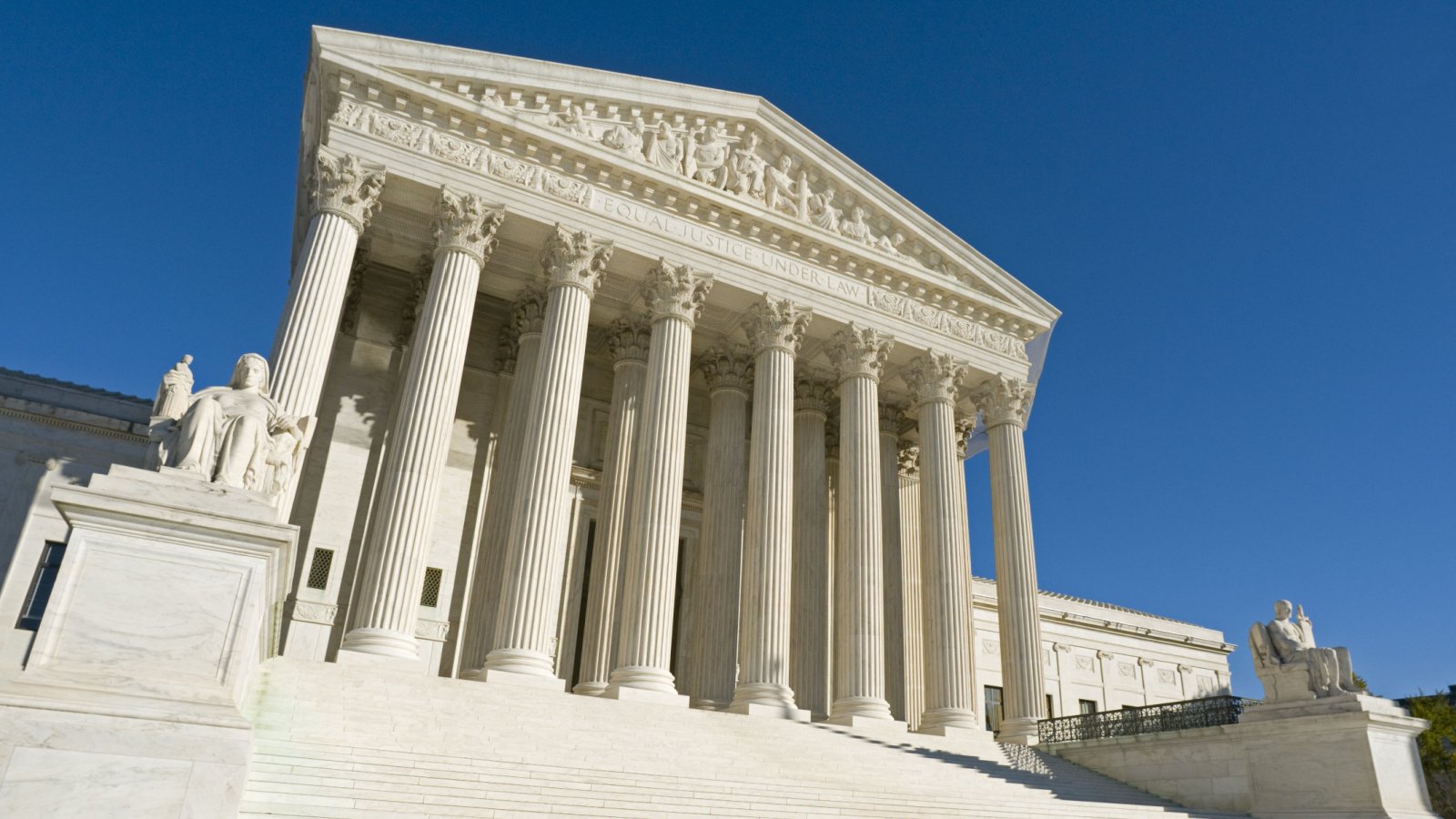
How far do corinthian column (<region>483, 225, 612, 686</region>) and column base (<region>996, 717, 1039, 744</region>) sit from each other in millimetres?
12552

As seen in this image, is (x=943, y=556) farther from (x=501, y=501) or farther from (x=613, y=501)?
(x=501, y=501)

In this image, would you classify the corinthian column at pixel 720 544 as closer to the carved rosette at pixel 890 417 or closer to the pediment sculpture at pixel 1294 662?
the carved rosette at pixel 890 417

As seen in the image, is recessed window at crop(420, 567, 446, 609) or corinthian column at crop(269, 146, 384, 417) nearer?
corinthian column at crop(269, 146, 384, 417)

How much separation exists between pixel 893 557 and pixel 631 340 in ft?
35.4

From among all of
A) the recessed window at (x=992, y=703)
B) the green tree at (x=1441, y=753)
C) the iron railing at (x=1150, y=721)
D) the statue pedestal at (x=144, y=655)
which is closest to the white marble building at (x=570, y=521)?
the statue pedestal at (x=144, y=655)

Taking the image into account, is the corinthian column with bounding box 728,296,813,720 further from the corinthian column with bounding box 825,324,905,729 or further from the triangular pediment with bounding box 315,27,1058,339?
the triangular pediment with bounding box 315,27,1058,339

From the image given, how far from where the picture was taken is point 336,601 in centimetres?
2411

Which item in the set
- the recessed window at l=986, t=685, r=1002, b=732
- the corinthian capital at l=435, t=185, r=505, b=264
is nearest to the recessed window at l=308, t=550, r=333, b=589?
the corinthian capital at l=435, t=185, r=505, b=264

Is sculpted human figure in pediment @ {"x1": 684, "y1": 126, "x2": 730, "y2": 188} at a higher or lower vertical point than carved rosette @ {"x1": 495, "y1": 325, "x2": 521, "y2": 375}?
higher

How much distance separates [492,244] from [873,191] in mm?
12562

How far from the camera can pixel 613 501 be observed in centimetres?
2531

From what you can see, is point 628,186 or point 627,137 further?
point 627,137

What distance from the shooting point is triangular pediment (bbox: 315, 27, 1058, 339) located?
22703 mm

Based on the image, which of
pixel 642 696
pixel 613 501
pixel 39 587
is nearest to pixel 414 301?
pixel 613 501
